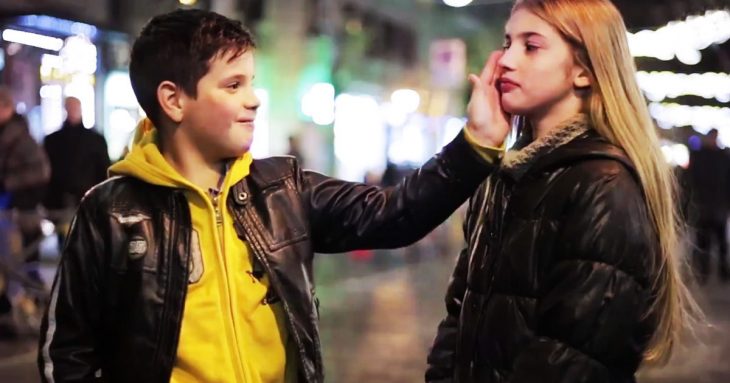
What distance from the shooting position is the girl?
1.81m

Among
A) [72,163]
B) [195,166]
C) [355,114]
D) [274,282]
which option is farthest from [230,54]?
[355,114]

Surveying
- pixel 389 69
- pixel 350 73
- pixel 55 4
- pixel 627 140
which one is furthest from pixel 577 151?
pixel 389 69

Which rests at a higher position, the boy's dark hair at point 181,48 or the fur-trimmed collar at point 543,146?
the boy's dark hair at point 181,48

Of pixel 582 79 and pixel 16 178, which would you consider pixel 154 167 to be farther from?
pixel 16 178

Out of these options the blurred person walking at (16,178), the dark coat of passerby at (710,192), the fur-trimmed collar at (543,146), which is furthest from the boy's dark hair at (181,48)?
the dark coat of passerby at (710,192)

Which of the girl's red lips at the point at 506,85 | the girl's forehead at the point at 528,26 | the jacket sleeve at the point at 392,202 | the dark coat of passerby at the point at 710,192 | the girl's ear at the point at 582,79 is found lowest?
the dark coat of passerby at the point at 710,192

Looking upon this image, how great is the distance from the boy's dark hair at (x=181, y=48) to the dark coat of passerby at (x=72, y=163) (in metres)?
6.61

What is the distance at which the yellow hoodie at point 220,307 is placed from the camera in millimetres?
1964

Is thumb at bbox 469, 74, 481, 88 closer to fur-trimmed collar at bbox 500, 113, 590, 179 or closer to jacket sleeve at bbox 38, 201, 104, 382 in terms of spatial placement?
fur-trimmed collar at bbox 500, 113, 590, 179

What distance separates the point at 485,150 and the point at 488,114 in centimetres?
9

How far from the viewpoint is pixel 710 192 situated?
11508 millimetres

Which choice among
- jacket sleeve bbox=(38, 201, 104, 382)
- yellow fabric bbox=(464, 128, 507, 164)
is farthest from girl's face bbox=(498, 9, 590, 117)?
jacket sleeve bbox=(38, 201, 104, 382)

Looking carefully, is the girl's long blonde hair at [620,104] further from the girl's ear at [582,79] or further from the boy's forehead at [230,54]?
the boy's forehead at [230,54]

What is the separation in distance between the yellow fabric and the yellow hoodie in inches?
21.5
